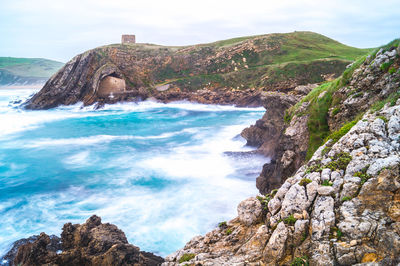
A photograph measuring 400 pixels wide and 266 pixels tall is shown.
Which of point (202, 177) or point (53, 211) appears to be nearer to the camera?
point (53, 211)

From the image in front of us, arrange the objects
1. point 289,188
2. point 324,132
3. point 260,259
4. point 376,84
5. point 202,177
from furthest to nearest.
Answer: point 202,177 < point 324,132 < point 376,84 < point 289,188 < point 260,259

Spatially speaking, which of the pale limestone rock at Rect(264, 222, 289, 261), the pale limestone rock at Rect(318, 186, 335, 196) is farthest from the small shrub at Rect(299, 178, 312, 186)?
the pale limestone rock at Rect(264, 222, 289, 261)

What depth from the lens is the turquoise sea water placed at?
1516 cm

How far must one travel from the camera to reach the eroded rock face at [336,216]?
205 inches

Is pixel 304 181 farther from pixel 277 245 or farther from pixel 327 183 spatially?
pixel 277 245

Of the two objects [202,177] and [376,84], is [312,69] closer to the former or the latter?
[202,177]

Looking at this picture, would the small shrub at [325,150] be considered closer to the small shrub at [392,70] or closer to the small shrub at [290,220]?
the small shrub at [290,220]

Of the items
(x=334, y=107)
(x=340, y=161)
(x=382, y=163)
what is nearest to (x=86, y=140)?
(x=334, y=107)

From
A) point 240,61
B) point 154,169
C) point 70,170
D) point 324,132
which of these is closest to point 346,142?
point 324,132

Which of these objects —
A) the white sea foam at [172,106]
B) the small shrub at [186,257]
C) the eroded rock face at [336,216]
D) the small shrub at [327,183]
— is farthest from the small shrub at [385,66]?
Result: the white sea foam at [172,106]

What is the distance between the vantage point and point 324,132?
493 inches

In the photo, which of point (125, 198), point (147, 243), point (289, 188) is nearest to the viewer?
point (289, 188)

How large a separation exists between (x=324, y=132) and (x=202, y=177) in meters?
10.8

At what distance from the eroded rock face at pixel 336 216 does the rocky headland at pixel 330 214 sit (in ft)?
0.06
